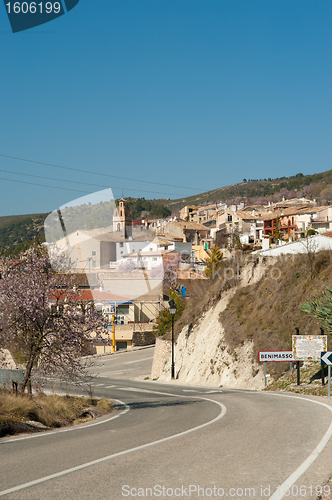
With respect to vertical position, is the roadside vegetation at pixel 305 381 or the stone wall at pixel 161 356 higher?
the roadside vegetation at pixel 305 381

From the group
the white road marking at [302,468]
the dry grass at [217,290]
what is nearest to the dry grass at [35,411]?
the white road marking at [302,468]

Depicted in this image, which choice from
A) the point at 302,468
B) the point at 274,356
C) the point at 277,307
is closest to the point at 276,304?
the point at 277,307

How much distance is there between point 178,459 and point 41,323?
9.54m

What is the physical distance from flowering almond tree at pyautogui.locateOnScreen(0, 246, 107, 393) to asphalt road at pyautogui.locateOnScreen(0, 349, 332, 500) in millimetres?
3839

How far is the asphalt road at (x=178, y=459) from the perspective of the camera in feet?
18.6

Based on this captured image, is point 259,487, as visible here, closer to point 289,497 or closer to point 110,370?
point 289,497

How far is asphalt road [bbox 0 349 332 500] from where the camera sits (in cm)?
566

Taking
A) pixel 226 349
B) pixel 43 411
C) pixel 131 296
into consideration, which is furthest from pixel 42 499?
pixel 131 296

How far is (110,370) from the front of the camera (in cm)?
5022

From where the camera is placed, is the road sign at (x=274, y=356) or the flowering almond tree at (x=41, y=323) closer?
the flowering almond tree at (x=41, y=323)

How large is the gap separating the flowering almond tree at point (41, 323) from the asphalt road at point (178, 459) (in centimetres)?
384

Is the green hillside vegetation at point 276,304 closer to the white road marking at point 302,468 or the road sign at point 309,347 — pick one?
the road sign at point 309,347

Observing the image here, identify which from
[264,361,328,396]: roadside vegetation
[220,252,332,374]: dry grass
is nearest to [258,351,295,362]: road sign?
[264,361,328,396]: roadside vegetation

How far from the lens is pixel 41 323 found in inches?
619
